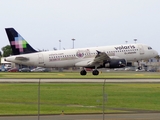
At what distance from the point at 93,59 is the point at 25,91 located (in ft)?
95.6

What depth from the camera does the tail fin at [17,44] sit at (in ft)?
212

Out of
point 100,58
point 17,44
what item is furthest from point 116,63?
point 17,44

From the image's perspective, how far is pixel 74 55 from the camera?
64.2 meters

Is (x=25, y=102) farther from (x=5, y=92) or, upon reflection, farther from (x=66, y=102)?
(x=5, y=92)

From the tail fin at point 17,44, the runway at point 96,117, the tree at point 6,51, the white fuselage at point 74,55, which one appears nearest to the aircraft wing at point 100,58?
the white fuselage at point 74,55

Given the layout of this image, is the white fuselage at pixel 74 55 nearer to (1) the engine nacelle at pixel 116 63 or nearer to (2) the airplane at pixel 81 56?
(2) the airplane at pixel 81 56

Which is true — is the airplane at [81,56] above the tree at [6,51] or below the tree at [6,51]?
below

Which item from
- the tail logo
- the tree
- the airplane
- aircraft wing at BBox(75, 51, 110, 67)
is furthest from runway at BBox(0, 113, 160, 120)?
the tree

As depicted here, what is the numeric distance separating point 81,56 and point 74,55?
933 mm

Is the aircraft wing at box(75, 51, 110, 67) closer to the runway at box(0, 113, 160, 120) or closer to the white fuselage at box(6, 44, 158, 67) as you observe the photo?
the white fuselage at box(6, 44, 158, 67)

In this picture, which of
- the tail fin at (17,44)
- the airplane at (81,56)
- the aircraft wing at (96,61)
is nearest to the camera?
the aircraft wing at (96,61)

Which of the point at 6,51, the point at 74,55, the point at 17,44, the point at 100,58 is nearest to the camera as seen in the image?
the point at 100,58

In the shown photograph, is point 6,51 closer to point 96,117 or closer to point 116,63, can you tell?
point 116,63

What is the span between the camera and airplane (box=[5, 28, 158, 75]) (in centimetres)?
6350
